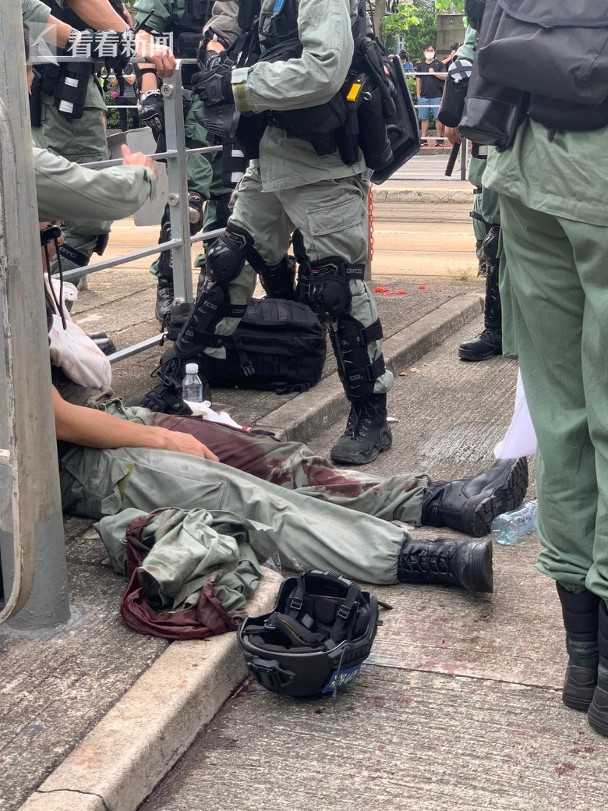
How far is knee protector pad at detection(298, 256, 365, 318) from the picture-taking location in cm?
457

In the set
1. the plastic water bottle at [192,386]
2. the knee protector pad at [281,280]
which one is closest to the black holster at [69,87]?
the knee protector pad at [281,280]

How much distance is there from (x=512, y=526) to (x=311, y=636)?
1226mm

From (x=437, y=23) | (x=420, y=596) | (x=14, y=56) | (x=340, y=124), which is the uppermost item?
(x=14, y=56)

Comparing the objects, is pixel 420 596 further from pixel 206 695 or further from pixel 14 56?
pixel 14 56

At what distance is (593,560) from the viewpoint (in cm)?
262

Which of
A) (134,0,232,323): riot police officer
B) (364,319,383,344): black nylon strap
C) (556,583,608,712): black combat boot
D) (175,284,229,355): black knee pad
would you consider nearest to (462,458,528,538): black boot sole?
(364,319,383,344): black nylon strap

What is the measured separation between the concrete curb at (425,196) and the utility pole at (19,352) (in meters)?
12.3

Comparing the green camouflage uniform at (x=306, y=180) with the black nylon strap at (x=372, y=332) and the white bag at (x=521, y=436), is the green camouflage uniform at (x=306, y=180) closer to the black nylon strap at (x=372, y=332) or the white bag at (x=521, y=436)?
the black nylon strap at (x=372, y=332)

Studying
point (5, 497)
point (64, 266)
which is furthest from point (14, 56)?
point (64, 266)

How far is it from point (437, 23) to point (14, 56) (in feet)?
140

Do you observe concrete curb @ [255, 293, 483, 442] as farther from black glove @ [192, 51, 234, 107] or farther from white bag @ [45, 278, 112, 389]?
black glove @ [192, 51, 234, 107]

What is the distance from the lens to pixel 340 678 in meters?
2.81

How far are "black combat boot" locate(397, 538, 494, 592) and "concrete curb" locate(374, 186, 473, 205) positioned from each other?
11.7m

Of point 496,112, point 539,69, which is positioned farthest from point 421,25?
point 539,69
